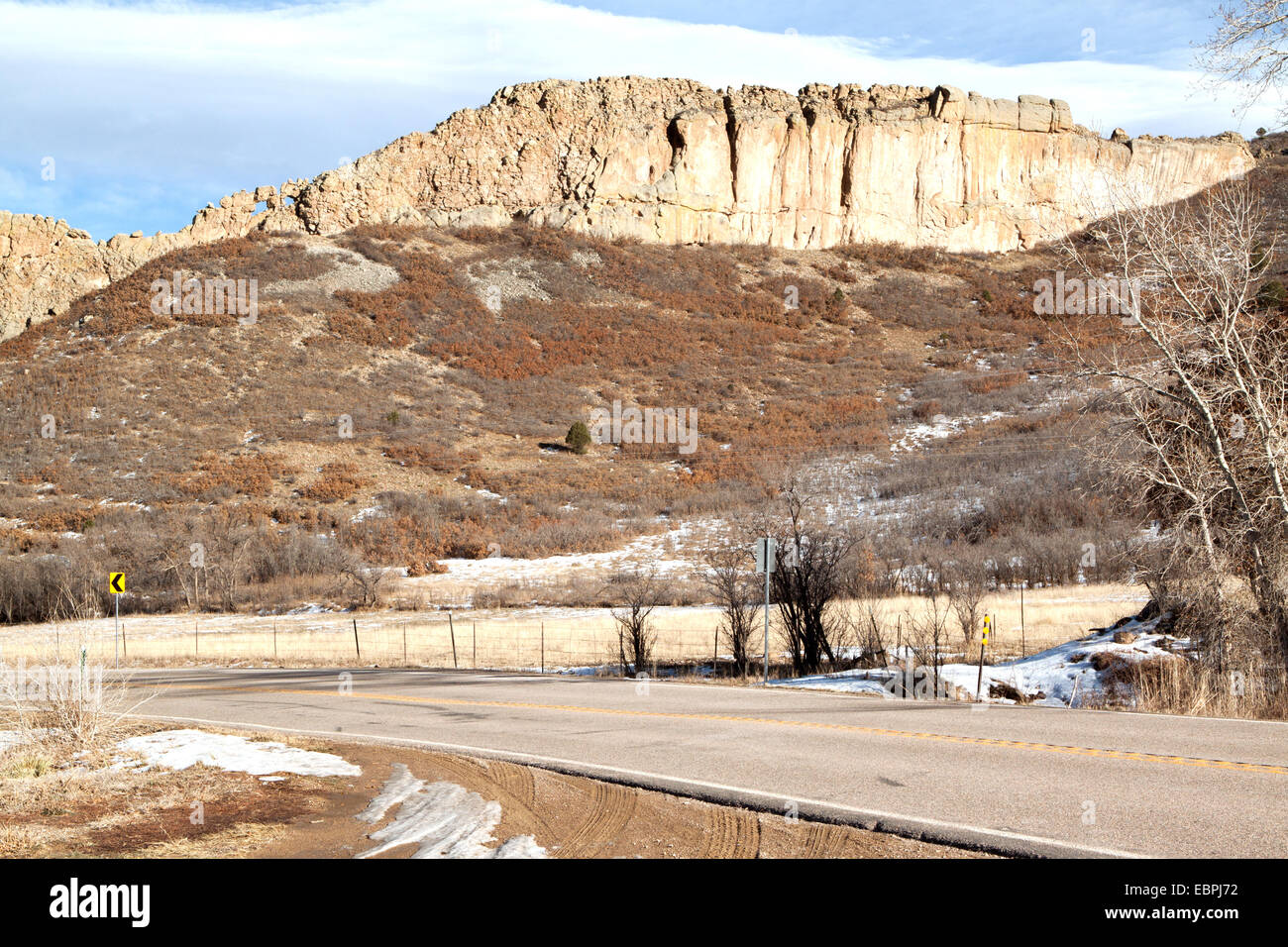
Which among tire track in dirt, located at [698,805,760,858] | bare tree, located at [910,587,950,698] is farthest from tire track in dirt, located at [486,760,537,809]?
bare tree, located at [910,587,950,698]

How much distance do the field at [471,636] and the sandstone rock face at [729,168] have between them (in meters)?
53.7

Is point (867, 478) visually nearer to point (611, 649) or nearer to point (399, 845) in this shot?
point (611, 649)

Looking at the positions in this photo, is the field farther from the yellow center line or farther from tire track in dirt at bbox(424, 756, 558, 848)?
tire track in dirt at bbox(424, 756, 558, 848)

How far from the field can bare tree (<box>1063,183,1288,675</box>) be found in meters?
6.23

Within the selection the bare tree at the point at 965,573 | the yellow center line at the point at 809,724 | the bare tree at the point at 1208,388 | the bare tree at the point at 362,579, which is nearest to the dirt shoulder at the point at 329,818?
the yellow center line at the point at 809,724

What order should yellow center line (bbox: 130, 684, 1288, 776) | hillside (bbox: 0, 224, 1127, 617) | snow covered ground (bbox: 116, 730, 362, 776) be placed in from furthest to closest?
hillside (bbox: 0, 224, 1127, 617)
snow covered ground (bbox: 116, 730, 362, 776)
yellow center line (bbox: 130, 684, 1288, 776)

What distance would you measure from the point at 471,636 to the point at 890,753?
692 inches

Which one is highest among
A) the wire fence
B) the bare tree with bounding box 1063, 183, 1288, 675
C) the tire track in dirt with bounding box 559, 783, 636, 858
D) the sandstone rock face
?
the sandstone rock face

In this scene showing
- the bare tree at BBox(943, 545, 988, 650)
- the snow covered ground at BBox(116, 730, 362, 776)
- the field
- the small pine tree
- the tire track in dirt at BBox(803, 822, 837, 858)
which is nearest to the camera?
the tire track in dirt at BBox(803, 822, 837, 858)

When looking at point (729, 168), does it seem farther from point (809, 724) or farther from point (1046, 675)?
point (809, 724)

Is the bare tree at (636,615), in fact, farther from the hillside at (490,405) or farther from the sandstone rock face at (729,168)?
the sandstone rock face at (729,168)

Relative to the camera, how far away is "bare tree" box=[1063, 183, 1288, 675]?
40.0ft
